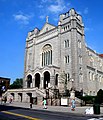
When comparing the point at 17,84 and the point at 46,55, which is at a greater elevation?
the point at 46,55

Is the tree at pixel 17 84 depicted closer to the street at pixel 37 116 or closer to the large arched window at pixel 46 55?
the large arched window at pixel 46 55

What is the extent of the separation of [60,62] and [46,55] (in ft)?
22.1

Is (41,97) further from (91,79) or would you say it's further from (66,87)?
(91,79)

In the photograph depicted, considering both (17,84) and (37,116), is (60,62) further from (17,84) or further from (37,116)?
(17,84)

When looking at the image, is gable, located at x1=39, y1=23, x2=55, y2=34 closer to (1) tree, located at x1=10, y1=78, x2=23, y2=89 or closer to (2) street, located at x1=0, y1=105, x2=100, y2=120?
(1) tree, located at x1=10, y1=78, x2=23, y2=89

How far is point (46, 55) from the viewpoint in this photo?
5319 cm

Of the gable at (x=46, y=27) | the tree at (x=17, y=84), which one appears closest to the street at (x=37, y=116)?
the gable at (x=46, y=27)

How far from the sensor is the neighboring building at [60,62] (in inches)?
1748

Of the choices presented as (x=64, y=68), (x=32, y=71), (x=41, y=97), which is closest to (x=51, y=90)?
(x=41, y=97)

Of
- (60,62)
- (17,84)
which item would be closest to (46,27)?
(60,62)

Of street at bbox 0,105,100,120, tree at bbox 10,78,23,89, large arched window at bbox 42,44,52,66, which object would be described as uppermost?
large arched window at bbox 42,44,52,66

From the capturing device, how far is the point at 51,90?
1617 inches

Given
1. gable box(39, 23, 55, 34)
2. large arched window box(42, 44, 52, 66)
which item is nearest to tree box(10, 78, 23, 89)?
large arched window box(42, 44, 52, 66)

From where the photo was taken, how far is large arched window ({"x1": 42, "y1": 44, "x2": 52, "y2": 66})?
170 ft
